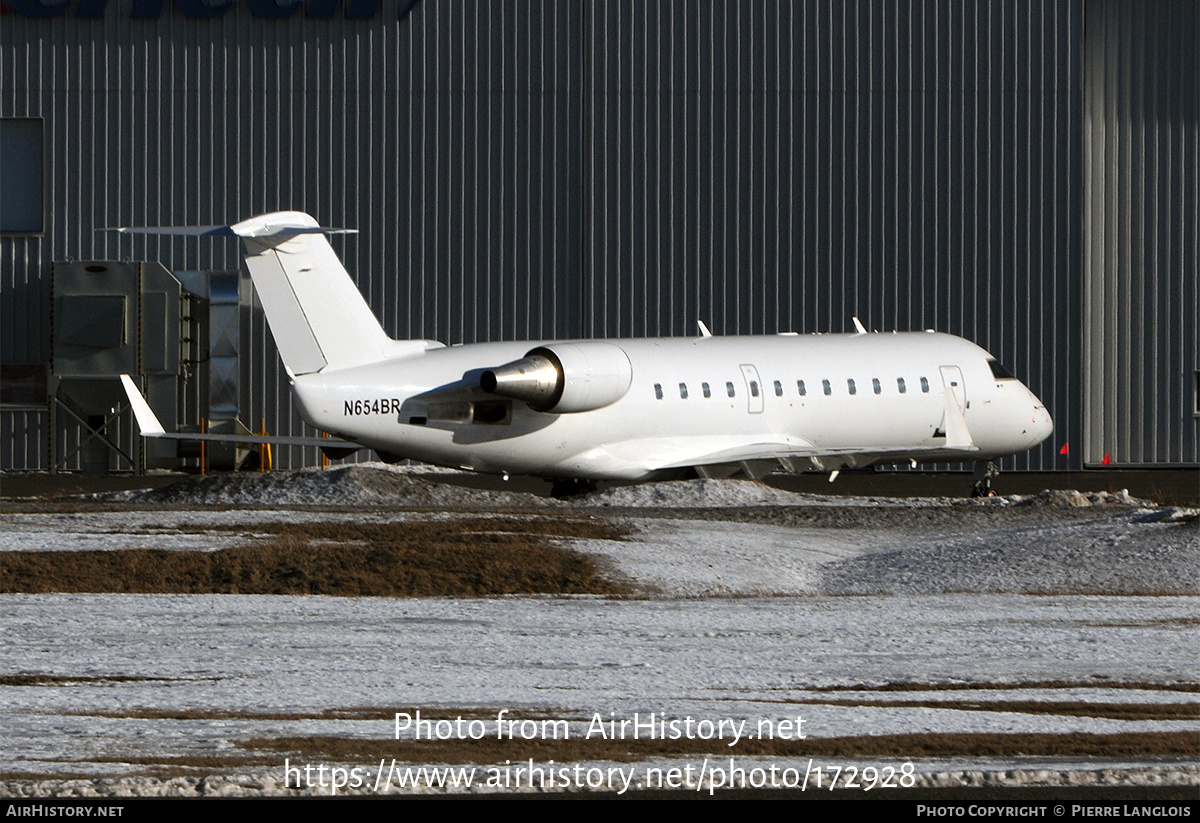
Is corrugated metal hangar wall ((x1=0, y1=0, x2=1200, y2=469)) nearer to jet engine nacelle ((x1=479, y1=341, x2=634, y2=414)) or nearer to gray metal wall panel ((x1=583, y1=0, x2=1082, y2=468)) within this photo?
gray metal wall panel ((x1=583, y1=0, x2=1082, y2=468))

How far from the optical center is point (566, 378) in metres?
25.8

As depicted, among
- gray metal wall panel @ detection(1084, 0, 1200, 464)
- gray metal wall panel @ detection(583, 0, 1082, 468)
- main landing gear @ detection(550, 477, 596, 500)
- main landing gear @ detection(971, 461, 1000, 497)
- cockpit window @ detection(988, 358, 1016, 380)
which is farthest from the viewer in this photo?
gray metal wall panel @ detection(1084, 0, 1200, 464)

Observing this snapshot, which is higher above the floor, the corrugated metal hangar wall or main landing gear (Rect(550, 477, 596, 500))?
the corrugated metal hangar wall

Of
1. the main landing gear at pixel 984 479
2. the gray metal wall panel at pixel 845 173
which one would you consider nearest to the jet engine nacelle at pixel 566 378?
the main landing gear at pixel 984 479

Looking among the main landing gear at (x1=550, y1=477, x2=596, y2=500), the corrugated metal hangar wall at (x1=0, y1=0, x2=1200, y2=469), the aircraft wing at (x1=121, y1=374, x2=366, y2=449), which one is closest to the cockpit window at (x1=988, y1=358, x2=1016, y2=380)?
the corrugated metal hangar wall at (x1=0, y1=0, x2=1200, y2=469)

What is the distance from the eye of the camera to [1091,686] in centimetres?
1102

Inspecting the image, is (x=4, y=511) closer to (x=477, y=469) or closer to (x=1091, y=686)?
(x=477, y=469)

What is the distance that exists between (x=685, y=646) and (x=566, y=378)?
13.2 meters

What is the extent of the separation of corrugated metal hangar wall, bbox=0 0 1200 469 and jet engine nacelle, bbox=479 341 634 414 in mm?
12502

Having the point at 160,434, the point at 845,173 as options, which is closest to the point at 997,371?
the point at 845,173

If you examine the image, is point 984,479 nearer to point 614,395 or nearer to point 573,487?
point 573,487

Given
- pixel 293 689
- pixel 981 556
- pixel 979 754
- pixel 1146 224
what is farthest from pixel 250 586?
pixel 1146 224

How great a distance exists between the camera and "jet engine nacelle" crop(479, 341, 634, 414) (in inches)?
998

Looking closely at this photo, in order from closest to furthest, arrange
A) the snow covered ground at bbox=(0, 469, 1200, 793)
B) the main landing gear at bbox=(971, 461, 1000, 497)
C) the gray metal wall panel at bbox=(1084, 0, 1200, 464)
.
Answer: the snow covered ground at bbox=(0, 469, 1200, 793) < the main landing gear at bbox=(971, 461, 1000, 497) < the gray metal wall panel at bbox=(1084, 0, 1200, 464)
